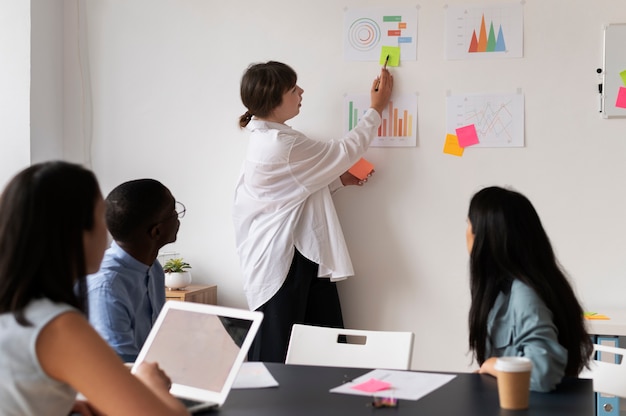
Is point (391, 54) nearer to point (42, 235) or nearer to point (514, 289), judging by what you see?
point (514, 289)

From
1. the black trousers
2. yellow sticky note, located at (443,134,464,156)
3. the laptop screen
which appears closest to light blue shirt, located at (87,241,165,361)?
the laptop screen

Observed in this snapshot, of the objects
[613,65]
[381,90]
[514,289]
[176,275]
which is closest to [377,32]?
[381,90]

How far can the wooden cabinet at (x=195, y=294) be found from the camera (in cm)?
349

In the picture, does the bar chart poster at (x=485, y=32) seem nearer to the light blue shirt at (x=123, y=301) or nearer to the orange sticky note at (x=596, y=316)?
the orange sticky note at (x=596, y=316)

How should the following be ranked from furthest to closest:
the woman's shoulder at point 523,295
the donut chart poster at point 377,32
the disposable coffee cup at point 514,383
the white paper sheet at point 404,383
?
1. the donut chart poster at point 377,32
2. the woman's shoulder at point 523,295
3. the white paper sheet at point 404,383
4. the disposable coffee cup at point 514,383

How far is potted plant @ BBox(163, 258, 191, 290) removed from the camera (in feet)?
11.8

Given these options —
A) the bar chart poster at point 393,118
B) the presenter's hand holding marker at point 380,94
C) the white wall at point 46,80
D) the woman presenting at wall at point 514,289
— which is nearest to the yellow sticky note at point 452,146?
the bar chart poster at point 393,118

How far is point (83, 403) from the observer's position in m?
1.52

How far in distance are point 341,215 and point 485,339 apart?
5.52 ft

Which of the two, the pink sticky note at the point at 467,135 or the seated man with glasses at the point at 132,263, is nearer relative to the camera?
the seated man with glasses at the point at 132,263

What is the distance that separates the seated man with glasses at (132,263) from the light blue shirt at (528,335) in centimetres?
91

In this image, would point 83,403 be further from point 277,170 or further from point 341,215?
point 341,215

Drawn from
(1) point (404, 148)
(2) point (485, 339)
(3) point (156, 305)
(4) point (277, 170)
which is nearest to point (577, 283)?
(1) point (404, 148)

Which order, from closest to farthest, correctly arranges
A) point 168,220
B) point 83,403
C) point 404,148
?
1. point 83,403
2. point 168,220
3. point 404,148
